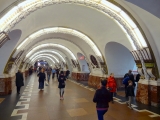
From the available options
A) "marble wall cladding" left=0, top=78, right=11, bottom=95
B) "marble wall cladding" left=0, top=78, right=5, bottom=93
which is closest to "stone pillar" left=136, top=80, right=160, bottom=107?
"marble wall cladding" left=0, top=78, right=11, bottom=95

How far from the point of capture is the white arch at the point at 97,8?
5.63 meters

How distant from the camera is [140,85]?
789 cm

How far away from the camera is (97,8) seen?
681 cm

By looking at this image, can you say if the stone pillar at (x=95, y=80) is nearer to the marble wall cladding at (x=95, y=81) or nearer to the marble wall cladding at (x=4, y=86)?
the marble wall cladding at (x=95, y=81)

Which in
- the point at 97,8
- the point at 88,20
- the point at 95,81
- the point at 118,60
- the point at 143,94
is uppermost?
the point at 88,20

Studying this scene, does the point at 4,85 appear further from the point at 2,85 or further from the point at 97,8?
the point at 97,8

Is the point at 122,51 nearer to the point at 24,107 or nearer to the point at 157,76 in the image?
the point at 157,76

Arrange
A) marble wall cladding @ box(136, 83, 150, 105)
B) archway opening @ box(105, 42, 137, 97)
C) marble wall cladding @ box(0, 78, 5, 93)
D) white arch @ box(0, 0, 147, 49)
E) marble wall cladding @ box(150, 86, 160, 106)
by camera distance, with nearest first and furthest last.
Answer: white arch @ box(0, 0, 147, 49) → marble wall cladding @ box(150, 86, 160, 106) → marble wall cladding @ box(136, 83, 150, 105) → marble wall cladding @ box(0, 78, 5, 93) → archway opening @ box(105, 42, 137, 97)

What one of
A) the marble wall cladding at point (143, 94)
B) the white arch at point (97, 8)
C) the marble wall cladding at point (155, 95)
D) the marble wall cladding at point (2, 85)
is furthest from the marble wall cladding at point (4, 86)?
the marble wall cladding at point (155, 95)

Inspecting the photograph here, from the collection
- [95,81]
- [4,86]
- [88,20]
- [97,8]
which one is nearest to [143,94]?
[97,8]

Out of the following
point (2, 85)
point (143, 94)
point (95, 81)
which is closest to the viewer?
point (143, 94)

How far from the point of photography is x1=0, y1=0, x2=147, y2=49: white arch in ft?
18.5

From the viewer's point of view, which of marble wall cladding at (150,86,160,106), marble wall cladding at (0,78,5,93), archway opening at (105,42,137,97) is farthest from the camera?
archway opening at (105,42,137,97)

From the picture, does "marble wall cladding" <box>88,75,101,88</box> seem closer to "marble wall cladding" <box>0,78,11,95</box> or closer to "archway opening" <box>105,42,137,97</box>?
"archway opening" <box>105,42,137,97</box>
